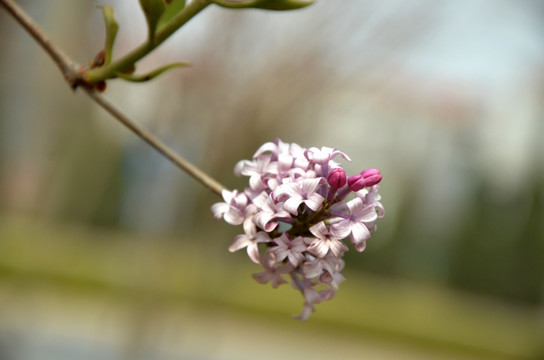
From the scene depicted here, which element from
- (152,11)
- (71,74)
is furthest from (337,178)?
(71,74)

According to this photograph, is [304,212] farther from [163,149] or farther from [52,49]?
[52,49]

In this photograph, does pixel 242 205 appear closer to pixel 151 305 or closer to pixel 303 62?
pixel 303 62

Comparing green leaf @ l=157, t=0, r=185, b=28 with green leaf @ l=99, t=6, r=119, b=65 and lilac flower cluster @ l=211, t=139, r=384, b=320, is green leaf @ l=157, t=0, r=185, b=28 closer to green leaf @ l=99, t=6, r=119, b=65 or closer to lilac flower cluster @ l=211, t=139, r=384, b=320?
green leaf @ l=99, t=6, r=119, b=65

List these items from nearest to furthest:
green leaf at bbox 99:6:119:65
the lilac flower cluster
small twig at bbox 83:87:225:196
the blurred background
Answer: the lilac flower cluster < small twig at bbox 83:87:225:196 < green leaf at bbox 99:6:119:65 < the blurred background

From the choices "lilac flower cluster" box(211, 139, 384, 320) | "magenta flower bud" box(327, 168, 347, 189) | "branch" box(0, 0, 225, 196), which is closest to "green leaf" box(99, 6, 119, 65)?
"branch" box(0, 0, 225, 196)

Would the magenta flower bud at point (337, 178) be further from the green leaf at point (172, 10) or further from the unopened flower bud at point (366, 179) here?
the green leaf at point (172, 10)

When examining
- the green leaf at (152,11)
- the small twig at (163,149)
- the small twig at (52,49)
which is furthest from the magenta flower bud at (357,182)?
the small twig at (52,49)
